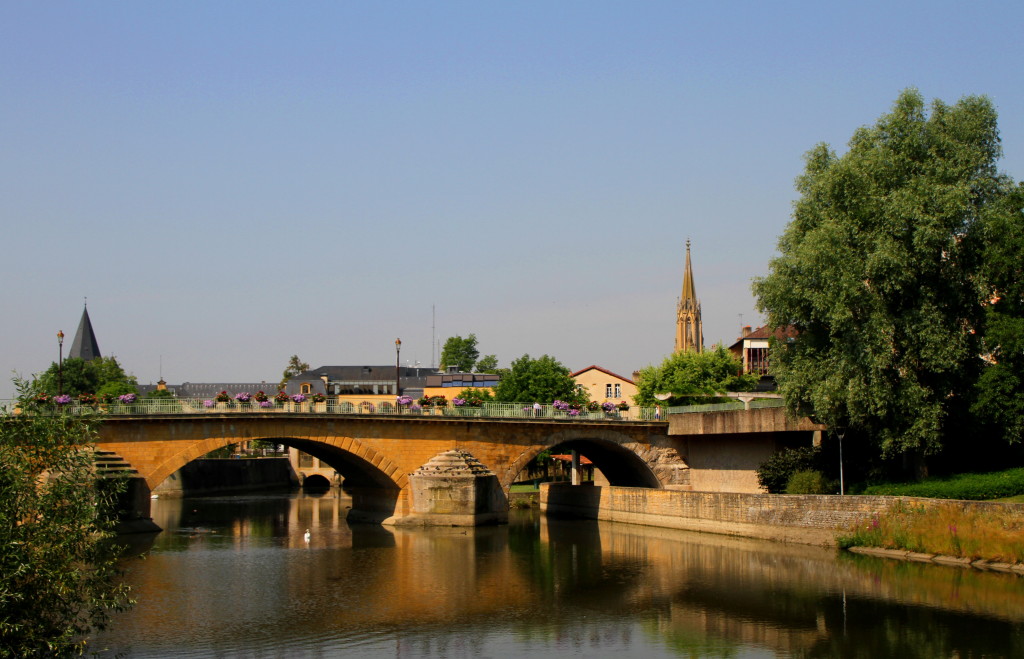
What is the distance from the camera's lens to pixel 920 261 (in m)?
40.1

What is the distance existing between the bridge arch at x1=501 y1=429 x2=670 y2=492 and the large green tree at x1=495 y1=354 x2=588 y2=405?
15.1 meters

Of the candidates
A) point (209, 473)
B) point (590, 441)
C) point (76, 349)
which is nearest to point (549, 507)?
point (590, 441)

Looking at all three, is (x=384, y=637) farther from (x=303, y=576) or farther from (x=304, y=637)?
(x=303, y=576)

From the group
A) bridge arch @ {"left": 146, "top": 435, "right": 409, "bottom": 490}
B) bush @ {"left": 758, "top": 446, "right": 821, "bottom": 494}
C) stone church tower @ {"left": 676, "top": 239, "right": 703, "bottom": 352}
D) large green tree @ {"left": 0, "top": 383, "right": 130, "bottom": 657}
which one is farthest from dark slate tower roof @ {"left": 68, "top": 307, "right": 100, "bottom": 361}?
large green tree @ {"left": 0, "top": 383, "right": 130, "bottom": 657}

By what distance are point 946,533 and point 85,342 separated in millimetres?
127192

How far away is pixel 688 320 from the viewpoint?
123 meters

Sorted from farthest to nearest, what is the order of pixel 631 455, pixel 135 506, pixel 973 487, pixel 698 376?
pixel 698 376
pixel 631 455
pixel 135 506
pixel 973 487

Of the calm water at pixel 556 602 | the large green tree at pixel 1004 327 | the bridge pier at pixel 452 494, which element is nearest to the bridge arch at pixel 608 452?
the bridge pier at pixel 452 494

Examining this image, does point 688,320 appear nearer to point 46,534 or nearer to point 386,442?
point 386,442

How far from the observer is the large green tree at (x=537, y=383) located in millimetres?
80875

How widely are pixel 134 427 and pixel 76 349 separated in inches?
3928

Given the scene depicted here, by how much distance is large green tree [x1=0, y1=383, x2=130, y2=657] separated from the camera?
18438mm

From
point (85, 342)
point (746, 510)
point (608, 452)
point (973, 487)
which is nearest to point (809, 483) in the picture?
point (746, 510)

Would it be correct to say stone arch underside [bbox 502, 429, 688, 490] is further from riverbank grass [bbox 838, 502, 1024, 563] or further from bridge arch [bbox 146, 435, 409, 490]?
riverbank grass [bbox 838, 502, 1024, 563]
